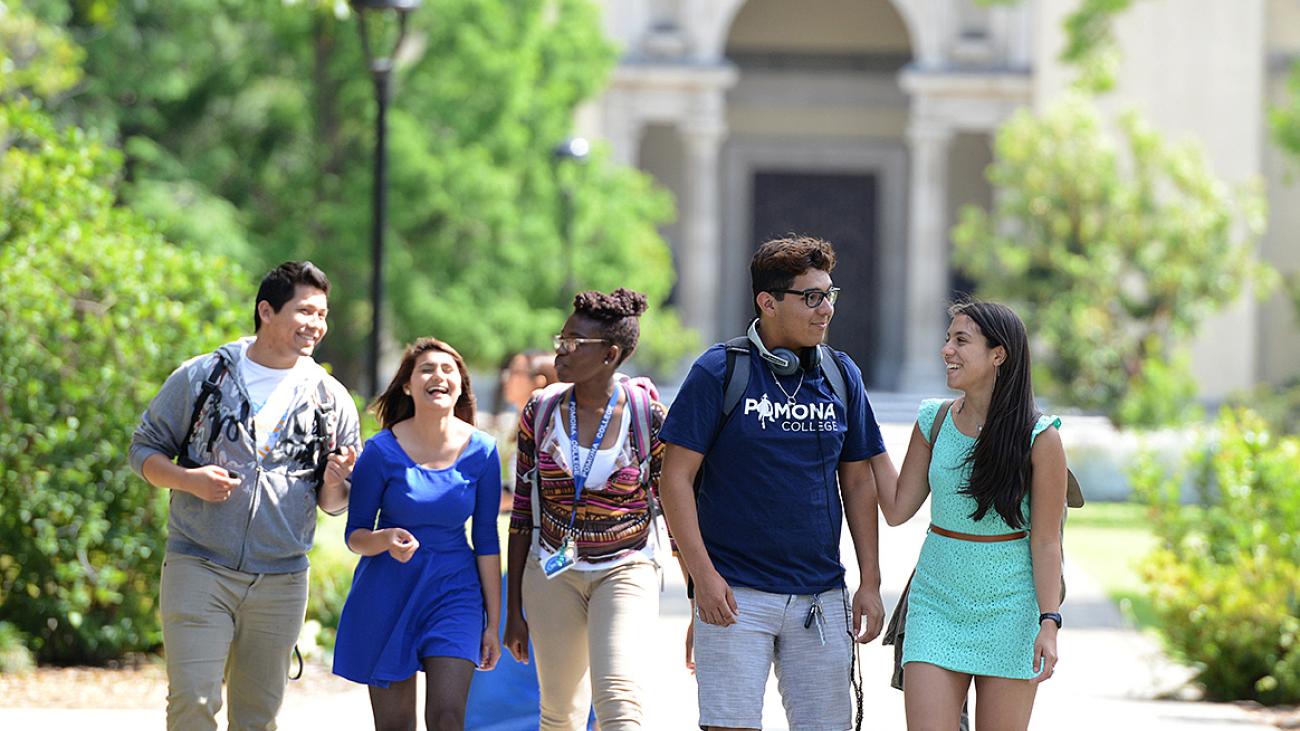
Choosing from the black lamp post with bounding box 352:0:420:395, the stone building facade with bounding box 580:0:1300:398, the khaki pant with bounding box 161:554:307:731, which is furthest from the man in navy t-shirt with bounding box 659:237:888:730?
the stone building facade with bounding box 580:0:1300:398

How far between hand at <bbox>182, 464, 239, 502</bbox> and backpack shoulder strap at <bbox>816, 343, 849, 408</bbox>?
1.87m

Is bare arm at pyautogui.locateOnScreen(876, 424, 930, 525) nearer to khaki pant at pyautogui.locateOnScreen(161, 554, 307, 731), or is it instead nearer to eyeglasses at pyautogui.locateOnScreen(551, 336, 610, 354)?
eyeglasses at pyautogui.locateOnScreen(551, 336, 610, 354)

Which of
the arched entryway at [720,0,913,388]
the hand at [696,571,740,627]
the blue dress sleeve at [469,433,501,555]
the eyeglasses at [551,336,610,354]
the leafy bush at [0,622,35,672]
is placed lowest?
the leafy bush at [0,622,35,672]

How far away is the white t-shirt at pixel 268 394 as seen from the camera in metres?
6.04

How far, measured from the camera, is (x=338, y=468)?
20.2 feet

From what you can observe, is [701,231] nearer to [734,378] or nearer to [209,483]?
[209,483]

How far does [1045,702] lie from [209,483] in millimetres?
5163

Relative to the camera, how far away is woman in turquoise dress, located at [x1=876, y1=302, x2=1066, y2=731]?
5523 millimetres

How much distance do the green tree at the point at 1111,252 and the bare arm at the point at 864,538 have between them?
1829 cm

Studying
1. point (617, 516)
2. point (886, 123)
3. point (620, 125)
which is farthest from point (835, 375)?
point (886, 123)

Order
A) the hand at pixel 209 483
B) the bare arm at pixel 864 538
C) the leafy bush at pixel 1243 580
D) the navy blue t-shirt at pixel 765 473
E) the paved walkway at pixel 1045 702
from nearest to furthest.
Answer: the navy blue t-shirt at pixel 765 473, the bare arm at pixel 864 538, the hand at pixel 209 483, the paved walkway at pixel 1045 702, the leafy bush at pixel 1243 580

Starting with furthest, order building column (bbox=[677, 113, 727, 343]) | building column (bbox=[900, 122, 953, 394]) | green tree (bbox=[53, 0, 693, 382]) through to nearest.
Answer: building column (bbox=[677, 113, 727, 343]) < building column (bbox=[900, 122, 953, 394]) < green tree (bbox=[53, 0, 693, 382])

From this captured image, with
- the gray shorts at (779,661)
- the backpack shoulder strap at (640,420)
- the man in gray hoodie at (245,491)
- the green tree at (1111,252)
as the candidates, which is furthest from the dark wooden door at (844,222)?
the gray shorts at (779,661)

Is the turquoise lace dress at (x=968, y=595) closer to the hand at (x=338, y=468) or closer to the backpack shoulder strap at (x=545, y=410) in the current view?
the backpack shoulder strap at (x=545, y=410)
